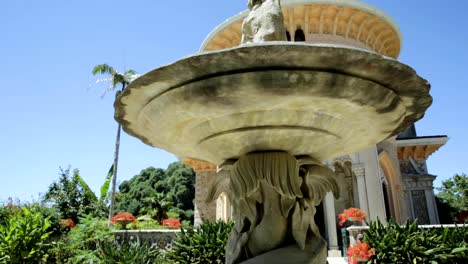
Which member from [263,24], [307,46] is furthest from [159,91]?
[263,24]

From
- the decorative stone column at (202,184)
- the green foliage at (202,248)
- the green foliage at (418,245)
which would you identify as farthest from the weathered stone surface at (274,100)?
the decorative stone column at (202,184)

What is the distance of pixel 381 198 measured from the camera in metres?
13.5

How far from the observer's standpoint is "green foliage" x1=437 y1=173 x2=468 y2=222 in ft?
88.5

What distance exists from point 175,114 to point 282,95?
0.91 m

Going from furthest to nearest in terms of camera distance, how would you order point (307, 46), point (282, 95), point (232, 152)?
point (232, 152) → point (282, 95) → point (307, 46)

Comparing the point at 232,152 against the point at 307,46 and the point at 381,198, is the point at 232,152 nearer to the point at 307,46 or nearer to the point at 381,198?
the point at 307,46

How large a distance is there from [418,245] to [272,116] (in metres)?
5.60

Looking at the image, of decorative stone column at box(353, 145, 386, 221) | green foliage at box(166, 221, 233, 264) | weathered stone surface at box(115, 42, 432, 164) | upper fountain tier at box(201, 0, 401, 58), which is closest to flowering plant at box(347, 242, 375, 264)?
green foliage at box(166, 221, 233, 264)

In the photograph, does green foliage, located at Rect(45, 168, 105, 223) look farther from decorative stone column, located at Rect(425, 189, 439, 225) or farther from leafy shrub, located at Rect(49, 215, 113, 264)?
decorative stone column, located at Rect(425, 189, 439, 225)

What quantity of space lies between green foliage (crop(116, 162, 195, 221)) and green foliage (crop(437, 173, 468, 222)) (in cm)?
2176

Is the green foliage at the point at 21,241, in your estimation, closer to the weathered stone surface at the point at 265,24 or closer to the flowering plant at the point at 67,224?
the flowering plant at the point at 67,224

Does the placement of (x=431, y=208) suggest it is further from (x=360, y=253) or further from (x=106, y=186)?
(x=106, y=186)

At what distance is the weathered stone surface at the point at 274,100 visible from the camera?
7.32ft

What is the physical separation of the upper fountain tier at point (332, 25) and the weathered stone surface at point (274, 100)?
1254 cm
